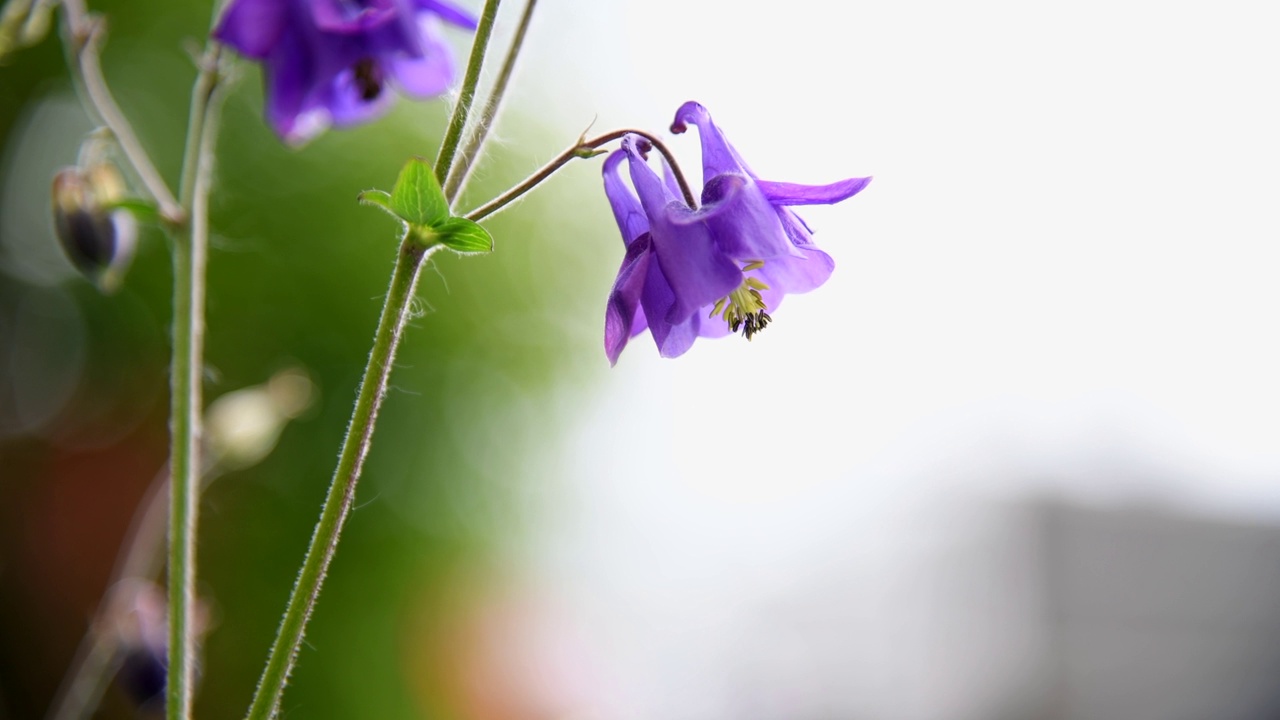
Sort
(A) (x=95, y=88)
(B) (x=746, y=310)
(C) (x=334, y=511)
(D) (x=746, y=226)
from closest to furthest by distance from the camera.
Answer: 1. (C) (x=334, y=511)
2. (D) (x=746, y=226)
3. (B) (x=746, y=310)
4. (A) (x=95, y=88)

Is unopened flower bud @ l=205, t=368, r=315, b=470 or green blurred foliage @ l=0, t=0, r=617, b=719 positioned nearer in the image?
unopened flower bud @ l=205, t=368, r=315, b=470

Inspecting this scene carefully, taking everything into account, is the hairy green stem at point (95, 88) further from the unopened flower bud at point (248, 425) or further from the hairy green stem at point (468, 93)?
the hairy green stem at point (468, 93)

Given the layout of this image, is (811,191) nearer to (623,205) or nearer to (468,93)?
(623,205)

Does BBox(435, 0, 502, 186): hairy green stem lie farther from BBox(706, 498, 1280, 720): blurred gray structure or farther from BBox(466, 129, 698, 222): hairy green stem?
BBox(706, 498, 1280, 720): blurred gray structure

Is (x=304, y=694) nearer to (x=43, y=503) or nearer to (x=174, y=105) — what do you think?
(x=43, y=503)

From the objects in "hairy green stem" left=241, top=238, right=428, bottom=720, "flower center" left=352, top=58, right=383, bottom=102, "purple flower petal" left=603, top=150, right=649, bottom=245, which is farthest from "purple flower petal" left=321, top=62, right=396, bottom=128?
"hairy green stem" left=241, top=238, right=428, bottom=720

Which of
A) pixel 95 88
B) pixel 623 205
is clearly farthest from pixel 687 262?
pixel 95 88
